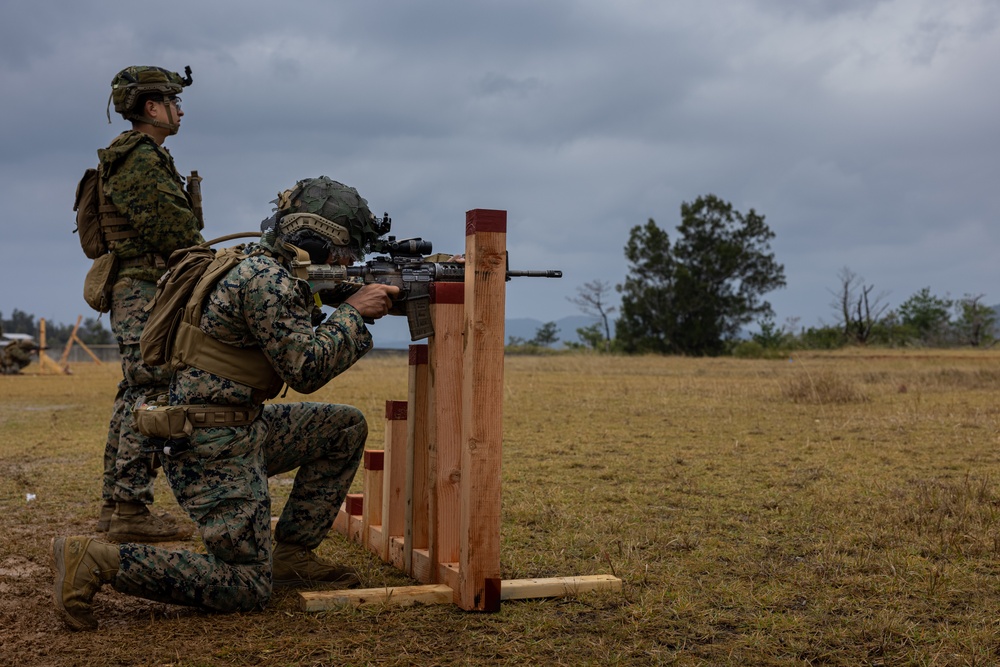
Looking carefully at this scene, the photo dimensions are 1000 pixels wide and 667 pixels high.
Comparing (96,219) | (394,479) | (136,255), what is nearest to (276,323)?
(394,479)

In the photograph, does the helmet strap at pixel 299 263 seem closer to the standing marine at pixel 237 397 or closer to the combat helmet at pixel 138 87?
the standing marine at pixel 237 397

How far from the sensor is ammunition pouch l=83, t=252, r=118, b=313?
568cm

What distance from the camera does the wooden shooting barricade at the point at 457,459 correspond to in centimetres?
395

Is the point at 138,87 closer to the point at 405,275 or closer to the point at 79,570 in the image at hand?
the point at 405,275

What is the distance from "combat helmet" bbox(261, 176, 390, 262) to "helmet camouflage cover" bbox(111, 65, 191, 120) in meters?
1.90

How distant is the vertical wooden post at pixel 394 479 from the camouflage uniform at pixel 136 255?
140 centimetres

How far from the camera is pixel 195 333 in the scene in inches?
156

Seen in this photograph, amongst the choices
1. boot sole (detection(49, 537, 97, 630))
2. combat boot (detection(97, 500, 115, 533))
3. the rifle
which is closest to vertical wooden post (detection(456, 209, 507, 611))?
the rifle

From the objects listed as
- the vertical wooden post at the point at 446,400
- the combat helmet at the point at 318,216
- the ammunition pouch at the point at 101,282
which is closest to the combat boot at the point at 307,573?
the vertical wooden post at the point at 446,400

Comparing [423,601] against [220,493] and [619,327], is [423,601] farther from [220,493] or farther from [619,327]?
[619,327]

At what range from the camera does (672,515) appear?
6105 millimetres

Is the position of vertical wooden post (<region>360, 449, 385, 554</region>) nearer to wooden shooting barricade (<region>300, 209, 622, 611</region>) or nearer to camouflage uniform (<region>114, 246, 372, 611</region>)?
wooden shooting barricade (<region>300, 209, 622, 611</region>)

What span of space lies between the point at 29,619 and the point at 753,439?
731 centimetres

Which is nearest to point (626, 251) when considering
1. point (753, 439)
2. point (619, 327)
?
point (619, 327)
